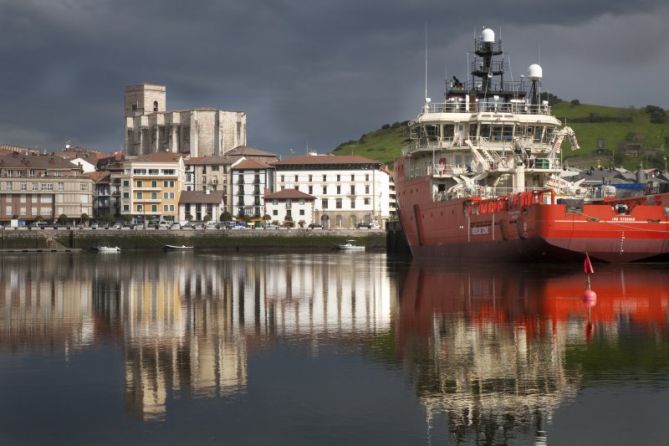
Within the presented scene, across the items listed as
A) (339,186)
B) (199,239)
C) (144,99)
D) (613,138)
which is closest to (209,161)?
(339,186)

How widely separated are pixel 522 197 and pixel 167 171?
88.5m

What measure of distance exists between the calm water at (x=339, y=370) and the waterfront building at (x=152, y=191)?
99.5 meters

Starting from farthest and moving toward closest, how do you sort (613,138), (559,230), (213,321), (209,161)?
(613,138) < (209,161) < (559,230) < (213,321)

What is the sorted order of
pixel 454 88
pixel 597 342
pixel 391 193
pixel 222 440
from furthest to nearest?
pixel 391 193 → pixel 454 88 → pixel 597 342 → pixel 222 440

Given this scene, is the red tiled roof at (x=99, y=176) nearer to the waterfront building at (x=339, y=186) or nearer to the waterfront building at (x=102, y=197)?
Answer: the waterfront building at (x=102, y=197)

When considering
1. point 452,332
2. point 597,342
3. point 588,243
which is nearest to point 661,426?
point 597,342

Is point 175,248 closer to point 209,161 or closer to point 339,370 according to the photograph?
point 209,161

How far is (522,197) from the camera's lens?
147 ft

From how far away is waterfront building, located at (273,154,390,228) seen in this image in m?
128

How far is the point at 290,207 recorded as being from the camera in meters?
126

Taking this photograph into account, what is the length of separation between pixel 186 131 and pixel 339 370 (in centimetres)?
16704

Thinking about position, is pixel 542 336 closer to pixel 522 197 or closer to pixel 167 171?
pixel 522 197

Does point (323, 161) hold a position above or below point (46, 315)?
above

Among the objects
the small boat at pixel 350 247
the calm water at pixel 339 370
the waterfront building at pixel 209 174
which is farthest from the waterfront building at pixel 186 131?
the calm water at pixel 339 370
